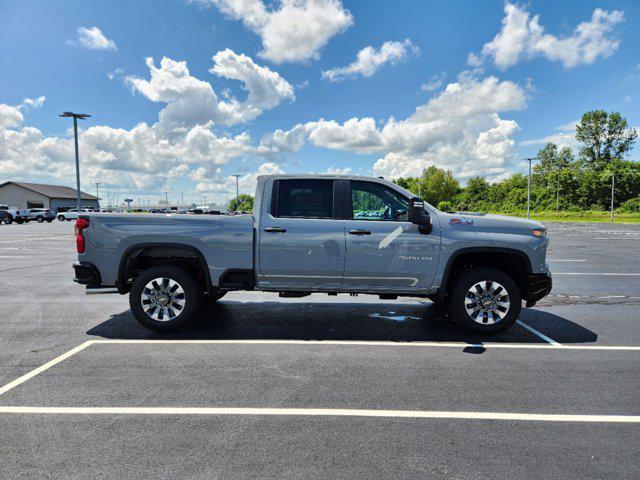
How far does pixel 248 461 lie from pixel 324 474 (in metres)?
0.50

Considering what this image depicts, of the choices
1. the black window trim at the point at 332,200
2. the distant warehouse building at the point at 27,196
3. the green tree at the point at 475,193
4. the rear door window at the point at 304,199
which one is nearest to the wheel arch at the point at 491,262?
the black window trim at the point at 332,200

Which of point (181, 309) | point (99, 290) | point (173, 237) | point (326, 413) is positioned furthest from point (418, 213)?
point (99, 290)

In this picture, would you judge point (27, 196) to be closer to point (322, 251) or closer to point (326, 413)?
point (322, 251)

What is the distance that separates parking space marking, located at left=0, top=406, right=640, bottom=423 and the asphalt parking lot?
16mm

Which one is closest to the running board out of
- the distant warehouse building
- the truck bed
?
the truck bed

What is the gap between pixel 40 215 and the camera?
50.3 metres

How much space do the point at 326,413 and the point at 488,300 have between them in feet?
9.73

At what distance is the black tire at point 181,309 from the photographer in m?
5.23

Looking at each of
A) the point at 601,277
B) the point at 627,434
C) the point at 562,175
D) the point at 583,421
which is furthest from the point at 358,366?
the point at 562,175

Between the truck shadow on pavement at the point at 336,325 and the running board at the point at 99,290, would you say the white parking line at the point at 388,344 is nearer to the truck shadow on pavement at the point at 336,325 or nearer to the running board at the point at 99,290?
the truck shadow on pavement at the point at 336,325

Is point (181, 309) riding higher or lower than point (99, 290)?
lower

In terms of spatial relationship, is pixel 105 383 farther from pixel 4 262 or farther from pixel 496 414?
pixel 4 262

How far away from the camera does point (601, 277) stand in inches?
384

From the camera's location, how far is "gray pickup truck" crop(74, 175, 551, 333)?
5137 mm
